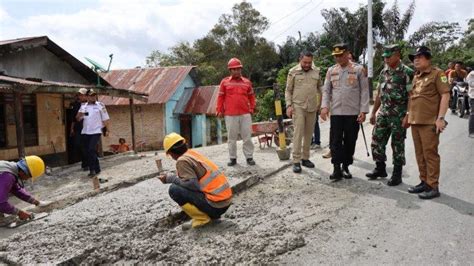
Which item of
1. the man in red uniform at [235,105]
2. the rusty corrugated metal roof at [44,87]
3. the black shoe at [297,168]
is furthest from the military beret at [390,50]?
the rusty corrugated metal roof at [44,87]

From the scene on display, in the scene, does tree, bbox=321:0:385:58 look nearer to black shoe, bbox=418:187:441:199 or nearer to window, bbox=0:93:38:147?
window, bbox=0:93:38:147

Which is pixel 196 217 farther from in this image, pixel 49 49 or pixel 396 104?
pixel 49 49

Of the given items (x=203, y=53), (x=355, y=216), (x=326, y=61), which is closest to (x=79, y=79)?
(x=355, y=216)

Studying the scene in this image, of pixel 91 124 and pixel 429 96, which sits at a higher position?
pixel 429 96

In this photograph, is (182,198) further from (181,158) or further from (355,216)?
(355,216)

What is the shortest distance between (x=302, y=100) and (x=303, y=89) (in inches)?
7.0

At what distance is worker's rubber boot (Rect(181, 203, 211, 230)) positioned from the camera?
13.9ft

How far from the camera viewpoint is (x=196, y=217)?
428cm

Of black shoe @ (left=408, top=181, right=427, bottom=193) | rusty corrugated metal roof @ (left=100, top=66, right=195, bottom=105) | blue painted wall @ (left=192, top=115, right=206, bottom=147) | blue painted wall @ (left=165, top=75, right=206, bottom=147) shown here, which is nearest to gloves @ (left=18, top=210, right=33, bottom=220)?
black shoe @ (left=408, top=181, right=427, bottom=193)

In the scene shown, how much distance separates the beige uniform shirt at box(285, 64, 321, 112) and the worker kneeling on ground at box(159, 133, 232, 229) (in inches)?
106

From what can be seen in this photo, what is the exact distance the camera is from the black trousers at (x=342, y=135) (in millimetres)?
5789

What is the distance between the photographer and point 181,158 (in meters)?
4.17

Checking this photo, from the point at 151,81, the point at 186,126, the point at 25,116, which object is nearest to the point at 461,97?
the point at 25,116

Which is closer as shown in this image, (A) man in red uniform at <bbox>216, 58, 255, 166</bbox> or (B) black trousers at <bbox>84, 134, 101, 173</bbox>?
(A) man in red uniform at <bbox>216, 58, 255, 166</bbox>
